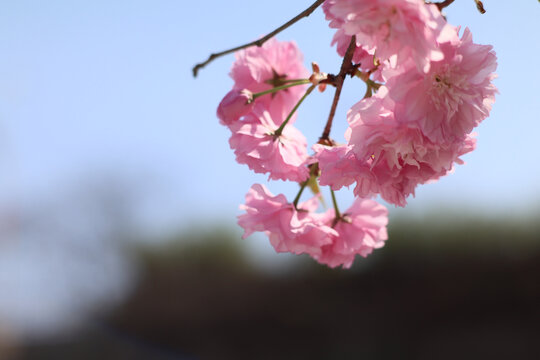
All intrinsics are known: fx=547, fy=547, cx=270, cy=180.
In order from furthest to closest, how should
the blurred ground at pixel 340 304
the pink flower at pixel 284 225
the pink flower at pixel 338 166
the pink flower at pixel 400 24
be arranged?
the blurred ground at pixel 340 304 < the pink flower at pixel 284 225 < the pink flower at pixel 338 166 < the pink flower at pixel 400 24

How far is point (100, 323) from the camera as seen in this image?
22.9 ft

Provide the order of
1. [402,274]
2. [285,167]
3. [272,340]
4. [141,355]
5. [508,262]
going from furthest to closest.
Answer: [141,355] → [272,340] → [402,274] → [508,262] → [285,167]

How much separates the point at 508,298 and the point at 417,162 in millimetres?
5436

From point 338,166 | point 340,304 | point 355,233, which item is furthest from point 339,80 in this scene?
point 340,304

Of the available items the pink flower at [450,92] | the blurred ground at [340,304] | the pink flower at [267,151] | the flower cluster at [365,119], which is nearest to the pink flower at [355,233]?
the flower cluster at [365,119]

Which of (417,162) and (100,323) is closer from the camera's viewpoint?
(417,162)

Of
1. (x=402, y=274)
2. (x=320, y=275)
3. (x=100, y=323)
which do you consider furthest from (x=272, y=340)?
A: (x=100, y=323)

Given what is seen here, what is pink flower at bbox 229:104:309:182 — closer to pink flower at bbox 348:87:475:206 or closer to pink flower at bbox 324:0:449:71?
pink flower at bbox 348:87:475:206

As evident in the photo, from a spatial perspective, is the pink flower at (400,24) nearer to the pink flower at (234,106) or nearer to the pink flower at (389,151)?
the pink flower at (389,151)

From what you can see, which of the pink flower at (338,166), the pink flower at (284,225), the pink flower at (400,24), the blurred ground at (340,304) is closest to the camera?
the pink flower at (400,24)

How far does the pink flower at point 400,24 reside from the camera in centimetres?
34

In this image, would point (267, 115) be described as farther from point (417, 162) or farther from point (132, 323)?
point (132, 323)

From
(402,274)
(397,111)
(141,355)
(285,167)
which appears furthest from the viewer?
(141,355)

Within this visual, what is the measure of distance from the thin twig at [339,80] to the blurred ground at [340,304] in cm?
480
